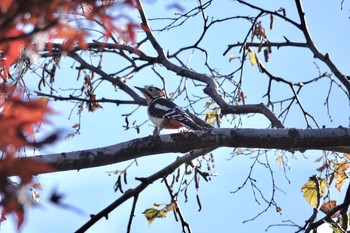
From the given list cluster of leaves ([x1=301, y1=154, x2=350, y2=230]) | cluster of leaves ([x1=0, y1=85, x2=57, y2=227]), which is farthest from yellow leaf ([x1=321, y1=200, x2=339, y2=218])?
cluster of leaves ([x1=0, y1=85, x2=57, y2=227])

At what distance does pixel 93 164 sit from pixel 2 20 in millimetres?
2951

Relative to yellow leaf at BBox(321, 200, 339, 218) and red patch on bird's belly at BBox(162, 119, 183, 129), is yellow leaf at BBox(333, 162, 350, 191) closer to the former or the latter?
yellow leaf at BBox(321, 200, 339, 218)

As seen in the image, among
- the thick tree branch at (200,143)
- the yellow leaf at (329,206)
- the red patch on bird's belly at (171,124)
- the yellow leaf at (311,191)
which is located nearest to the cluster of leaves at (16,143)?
the thick tree branch at (200,143)

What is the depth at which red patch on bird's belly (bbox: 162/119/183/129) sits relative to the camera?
5.76 meters

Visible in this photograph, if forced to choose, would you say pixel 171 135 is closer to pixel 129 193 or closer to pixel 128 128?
pixel 129 193

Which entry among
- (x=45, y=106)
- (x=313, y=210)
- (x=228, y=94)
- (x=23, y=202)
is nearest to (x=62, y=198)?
(x=23, y=202)

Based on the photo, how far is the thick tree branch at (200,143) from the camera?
4242mm

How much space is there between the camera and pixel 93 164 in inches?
169

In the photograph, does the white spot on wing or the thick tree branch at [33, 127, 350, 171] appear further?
the white spot on wing

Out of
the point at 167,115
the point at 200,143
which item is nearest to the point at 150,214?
the point at 200,143

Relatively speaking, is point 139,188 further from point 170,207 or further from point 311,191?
point 311,191

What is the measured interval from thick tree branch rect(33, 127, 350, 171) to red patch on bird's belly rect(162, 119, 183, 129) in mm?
1144

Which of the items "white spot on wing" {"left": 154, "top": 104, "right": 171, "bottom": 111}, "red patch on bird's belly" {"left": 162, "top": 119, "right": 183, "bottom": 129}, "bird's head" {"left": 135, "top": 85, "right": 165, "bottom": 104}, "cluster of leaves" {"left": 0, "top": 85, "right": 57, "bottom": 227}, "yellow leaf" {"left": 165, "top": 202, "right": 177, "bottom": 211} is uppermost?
"bird's head" {"left": 135, "top": 85, "right": 165, "bottom": 104}

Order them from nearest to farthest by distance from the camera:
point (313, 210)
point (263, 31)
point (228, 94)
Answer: point (313, 210)
point (263, 31)
point (228, 94)
